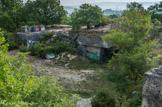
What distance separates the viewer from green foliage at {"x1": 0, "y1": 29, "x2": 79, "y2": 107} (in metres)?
3.33

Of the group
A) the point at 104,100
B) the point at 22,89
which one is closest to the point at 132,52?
the point at 104,100

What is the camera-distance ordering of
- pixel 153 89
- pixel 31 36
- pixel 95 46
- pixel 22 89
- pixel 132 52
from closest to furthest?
pixel 22 89 → pixel 153 89 → pixel 132 52 → pixel 95 46 → pixel 31 36

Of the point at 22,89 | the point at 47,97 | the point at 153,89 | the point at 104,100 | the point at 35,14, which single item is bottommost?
the point at 104,100

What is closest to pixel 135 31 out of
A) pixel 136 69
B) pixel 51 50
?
pixel 136 69

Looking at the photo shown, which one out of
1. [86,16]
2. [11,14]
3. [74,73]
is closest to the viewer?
[74,73]

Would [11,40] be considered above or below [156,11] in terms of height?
below

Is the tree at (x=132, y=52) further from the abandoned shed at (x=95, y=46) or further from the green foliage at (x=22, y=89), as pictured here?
the green foliage at (x=22, y=89)

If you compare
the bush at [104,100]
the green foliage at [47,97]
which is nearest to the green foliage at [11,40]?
the bush at [104,100]

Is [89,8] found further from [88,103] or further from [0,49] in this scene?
[0,49]

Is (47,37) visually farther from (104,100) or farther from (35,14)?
Result: (104,100)

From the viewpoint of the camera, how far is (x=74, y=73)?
15820 mm

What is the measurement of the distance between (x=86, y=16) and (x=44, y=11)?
8.86 m

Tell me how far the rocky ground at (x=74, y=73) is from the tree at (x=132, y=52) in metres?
1.77

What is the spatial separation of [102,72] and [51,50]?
25.9 feet
